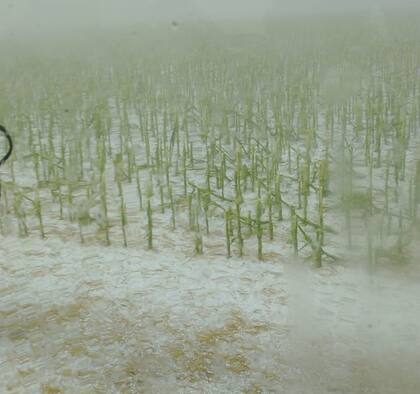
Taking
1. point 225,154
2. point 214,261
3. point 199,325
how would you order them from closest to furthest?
point 199,325 → point 214,261 → point 225,154

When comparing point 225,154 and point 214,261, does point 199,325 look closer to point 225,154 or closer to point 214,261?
point 214,261

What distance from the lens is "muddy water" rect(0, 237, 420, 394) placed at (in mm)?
1667

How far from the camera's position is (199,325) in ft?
6.37

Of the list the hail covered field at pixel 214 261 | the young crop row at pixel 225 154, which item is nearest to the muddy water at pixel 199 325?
the hail covered field at pixel 214 261

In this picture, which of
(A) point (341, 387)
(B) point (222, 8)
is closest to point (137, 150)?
(A) point (341, 387)

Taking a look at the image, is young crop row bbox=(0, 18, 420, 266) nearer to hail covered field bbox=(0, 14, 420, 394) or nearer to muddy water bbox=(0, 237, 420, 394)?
hail covered field bbox=(0, 14, 420, 394)

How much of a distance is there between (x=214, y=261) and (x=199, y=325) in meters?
0.49

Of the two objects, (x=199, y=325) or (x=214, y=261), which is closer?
(x=199, y=325)

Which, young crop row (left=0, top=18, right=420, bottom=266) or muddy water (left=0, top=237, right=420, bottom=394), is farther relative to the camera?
young crop row (left=0, top=18, right=420, bottom=266)

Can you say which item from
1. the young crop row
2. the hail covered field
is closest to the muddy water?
the hail covered field

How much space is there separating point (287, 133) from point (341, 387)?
2.54 metres

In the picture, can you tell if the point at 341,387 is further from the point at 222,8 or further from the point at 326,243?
the point at 222,8

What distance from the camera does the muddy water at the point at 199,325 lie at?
167 cm

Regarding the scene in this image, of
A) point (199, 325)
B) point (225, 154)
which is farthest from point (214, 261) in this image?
point (225, 154)
